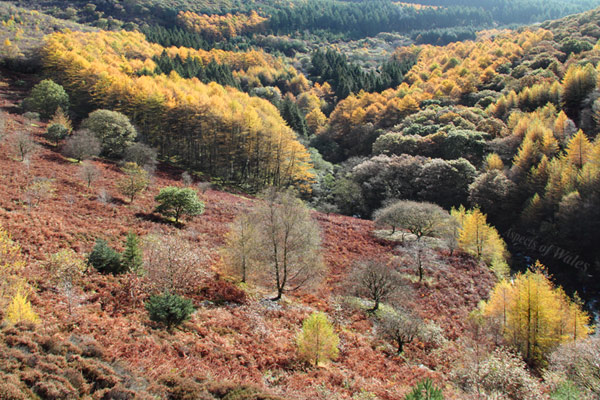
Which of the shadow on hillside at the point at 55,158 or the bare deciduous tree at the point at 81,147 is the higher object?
the bare deciduous tree at the point at 81,147

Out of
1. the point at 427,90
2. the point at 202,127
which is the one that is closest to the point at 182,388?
the point at 202,127

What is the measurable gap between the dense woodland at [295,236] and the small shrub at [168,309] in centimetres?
10

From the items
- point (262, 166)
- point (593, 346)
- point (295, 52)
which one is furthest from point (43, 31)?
point (593, 346)

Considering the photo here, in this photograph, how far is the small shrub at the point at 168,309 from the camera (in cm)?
1498

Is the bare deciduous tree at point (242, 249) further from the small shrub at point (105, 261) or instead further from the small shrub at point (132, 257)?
the small shrub at point (105, 261)

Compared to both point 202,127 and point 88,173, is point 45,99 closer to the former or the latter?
point 202,127

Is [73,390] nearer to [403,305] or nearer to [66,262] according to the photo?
[66,262]

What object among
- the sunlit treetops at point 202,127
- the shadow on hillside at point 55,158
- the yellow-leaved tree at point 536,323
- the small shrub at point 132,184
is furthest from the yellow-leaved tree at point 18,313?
the sunlit treetops at point 202,127

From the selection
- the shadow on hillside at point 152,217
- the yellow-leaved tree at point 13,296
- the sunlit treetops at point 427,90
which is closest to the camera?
the yellow-leaved tree at point 13,296

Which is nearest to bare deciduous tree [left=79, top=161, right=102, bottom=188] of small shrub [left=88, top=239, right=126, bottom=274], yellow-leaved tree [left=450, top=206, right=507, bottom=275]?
small shrub [left=88, top=239, right=126, bottom=274]

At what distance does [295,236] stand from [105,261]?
11.4m

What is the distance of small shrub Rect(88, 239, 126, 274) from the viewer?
18.7 meters

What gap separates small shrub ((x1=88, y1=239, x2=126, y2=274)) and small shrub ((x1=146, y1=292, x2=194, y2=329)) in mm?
4815

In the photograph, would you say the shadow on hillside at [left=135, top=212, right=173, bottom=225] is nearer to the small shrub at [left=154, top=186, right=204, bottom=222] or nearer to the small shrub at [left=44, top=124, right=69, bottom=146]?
the small shrub at [left=154, top=186, right=204, bottom=222]
